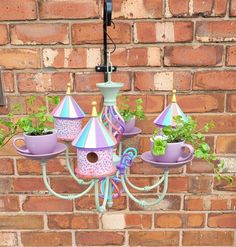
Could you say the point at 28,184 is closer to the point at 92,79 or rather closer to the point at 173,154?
the point at 92,79

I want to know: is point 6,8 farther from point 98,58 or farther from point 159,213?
point 159,213

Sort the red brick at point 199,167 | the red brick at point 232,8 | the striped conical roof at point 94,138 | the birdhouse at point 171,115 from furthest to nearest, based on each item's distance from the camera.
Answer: the red brick at point 199,167
the red brick at point 232,8
the birdhouse at point 171,115
the striped conical roof at point 94,138

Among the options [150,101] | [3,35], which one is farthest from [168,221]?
[3,35]

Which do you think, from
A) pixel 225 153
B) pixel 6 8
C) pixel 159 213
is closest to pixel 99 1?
pixel 6 8

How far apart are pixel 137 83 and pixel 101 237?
1.89 ft

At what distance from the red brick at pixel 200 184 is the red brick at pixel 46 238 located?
47 centimetres

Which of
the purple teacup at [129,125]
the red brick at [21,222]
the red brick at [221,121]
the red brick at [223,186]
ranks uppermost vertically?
the purple teacup at [129,125]

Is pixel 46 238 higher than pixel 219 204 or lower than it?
lower

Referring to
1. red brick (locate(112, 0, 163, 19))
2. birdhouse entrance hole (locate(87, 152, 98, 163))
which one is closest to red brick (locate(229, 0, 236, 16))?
red brick (locate(112, 0, 163, 19))

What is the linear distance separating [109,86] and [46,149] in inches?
8.0

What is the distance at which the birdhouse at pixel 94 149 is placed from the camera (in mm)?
682

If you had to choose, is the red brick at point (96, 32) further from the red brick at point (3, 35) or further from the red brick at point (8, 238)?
the red brick at point (8, 238)

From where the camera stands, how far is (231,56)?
1034 mm

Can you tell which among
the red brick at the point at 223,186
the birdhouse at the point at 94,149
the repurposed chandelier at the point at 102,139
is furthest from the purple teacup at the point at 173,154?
the red brick at the point at 223,186
